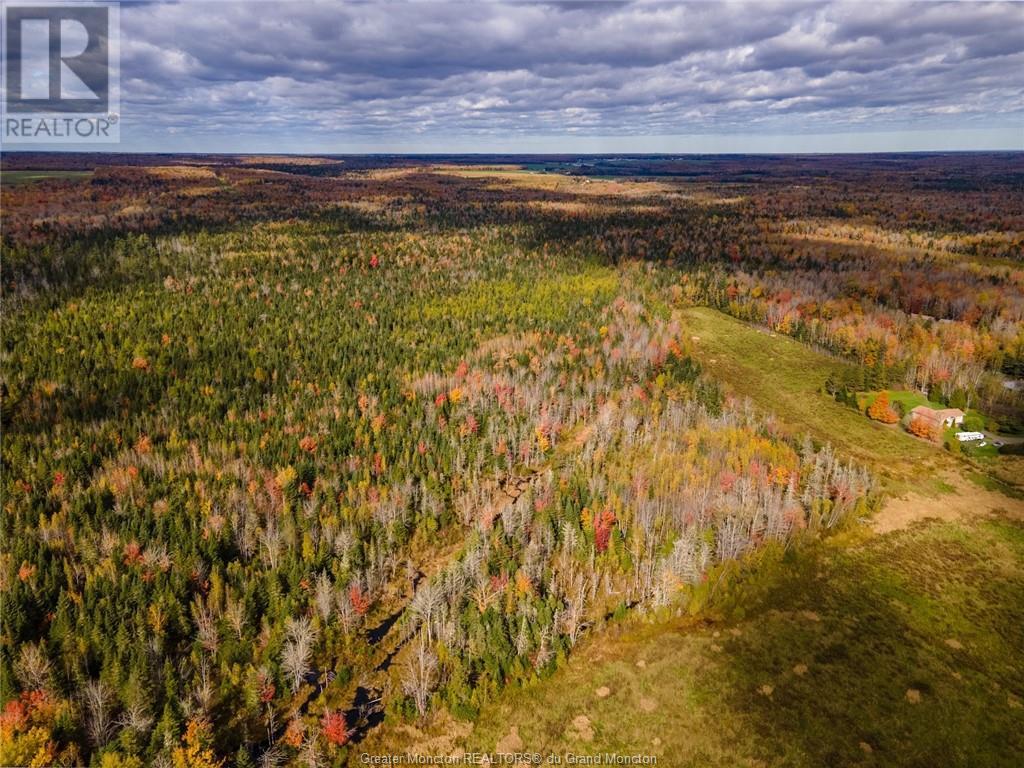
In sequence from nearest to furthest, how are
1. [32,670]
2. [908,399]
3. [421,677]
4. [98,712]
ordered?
[98,712]
[32,670]
[421,677]
[908,399]

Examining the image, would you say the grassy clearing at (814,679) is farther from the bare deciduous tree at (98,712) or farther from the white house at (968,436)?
the white house at (968,436)

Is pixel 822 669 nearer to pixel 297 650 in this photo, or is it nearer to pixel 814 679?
pixel 814 679

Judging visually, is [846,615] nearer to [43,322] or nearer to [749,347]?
[749,347]

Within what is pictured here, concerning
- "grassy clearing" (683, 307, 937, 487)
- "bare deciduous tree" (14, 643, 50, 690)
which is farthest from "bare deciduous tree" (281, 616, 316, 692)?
"grassy clearing" (683, 307, 937, 487)

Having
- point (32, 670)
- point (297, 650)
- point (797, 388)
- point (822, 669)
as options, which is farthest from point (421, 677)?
point (797, 388)

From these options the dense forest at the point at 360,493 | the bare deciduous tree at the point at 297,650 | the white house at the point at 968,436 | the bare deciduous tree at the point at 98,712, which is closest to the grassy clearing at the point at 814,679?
the dense forest at the point at 360,493
